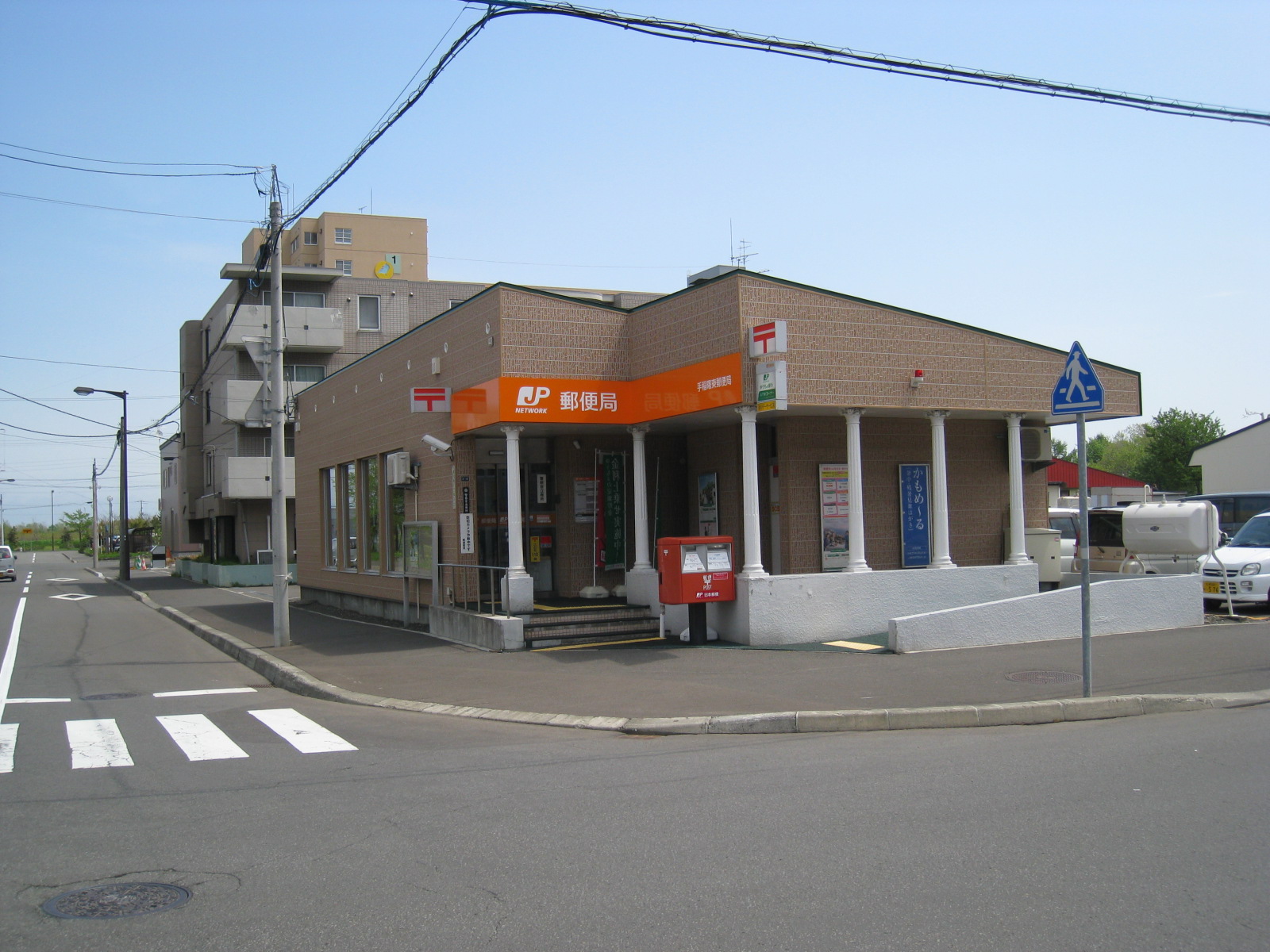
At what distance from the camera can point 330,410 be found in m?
24.6

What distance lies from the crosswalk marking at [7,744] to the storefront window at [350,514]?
42.9ft

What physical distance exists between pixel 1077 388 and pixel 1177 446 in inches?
2382

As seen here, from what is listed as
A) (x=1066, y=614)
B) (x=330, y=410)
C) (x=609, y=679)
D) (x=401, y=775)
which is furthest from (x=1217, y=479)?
(x=401, y=775)

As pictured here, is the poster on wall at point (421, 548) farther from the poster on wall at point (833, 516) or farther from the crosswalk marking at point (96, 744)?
the crosswalk marking at point (96, 744)

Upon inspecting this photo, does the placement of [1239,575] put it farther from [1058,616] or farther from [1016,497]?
[1058,616]

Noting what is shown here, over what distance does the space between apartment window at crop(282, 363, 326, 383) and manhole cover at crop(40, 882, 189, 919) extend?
128ft

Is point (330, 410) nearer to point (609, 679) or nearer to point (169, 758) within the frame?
point (609, 679)

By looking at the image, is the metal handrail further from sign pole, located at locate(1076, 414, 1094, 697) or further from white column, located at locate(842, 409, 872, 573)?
sign pole, located at locate(1076, 414, 1094, 697)

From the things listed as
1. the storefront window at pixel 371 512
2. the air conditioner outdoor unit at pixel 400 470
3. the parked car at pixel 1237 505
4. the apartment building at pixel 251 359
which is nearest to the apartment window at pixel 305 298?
the apartment building at pixel 251 359

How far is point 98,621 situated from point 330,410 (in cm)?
769

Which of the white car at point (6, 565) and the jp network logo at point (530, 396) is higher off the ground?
the jp network logo at point (530, 396)

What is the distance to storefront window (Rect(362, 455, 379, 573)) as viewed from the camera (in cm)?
2181

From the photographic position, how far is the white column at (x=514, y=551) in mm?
15078

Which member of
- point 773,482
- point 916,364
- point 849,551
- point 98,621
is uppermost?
point 916,364
